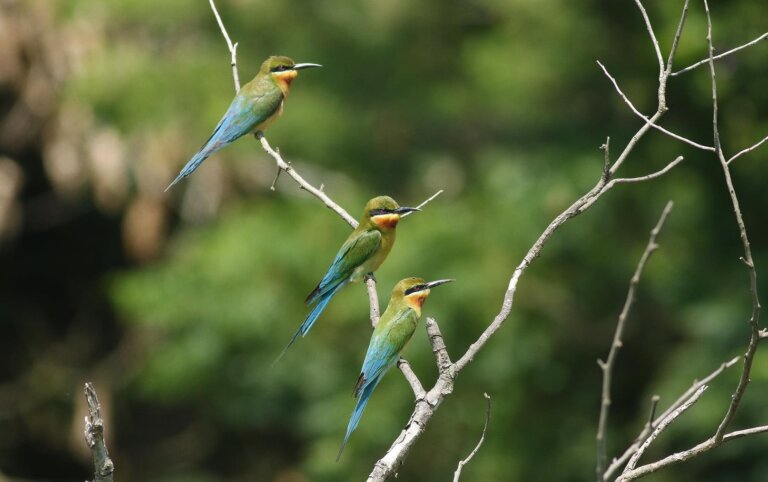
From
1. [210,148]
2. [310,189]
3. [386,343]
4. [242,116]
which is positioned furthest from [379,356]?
[242,116]

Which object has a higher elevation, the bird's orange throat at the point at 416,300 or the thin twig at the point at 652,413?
the bird's orange throat at the point at 416,300

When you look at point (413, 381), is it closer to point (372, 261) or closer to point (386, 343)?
point (386, 343)

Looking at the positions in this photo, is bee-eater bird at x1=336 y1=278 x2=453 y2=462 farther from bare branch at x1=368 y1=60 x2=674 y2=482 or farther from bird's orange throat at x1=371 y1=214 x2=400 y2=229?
bare branch at x1=368 y1=60 x2=674 y2=482

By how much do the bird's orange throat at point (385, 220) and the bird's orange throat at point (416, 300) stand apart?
0.86ft

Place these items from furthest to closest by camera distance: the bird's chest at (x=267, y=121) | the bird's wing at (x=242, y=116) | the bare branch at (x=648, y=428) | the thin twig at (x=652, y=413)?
the bird's chest at (x=267, y=121)
the bird's wing at (x=242, y=116)
the bare branch at (x=648, y=428)
the thin twig at (x=652, y=413)

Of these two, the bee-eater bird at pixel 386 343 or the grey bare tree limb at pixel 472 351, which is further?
the bee-eater bird at pixel 386 343

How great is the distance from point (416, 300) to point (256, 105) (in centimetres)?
92

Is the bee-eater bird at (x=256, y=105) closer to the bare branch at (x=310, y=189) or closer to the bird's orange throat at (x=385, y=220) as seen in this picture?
the bird's orange throat at (x=385, y=220)

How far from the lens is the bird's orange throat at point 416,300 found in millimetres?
3587

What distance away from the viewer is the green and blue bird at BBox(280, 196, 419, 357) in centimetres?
372

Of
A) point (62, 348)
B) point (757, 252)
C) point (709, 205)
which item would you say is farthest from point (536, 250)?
point (62, 348)

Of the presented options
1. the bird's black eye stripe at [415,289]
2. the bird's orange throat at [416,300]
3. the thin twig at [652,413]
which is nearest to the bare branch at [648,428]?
the thin twig at [652,413]

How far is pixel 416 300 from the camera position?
144 inches

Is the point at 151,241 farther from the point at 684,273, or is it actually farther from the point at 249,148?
the point at 684,273
